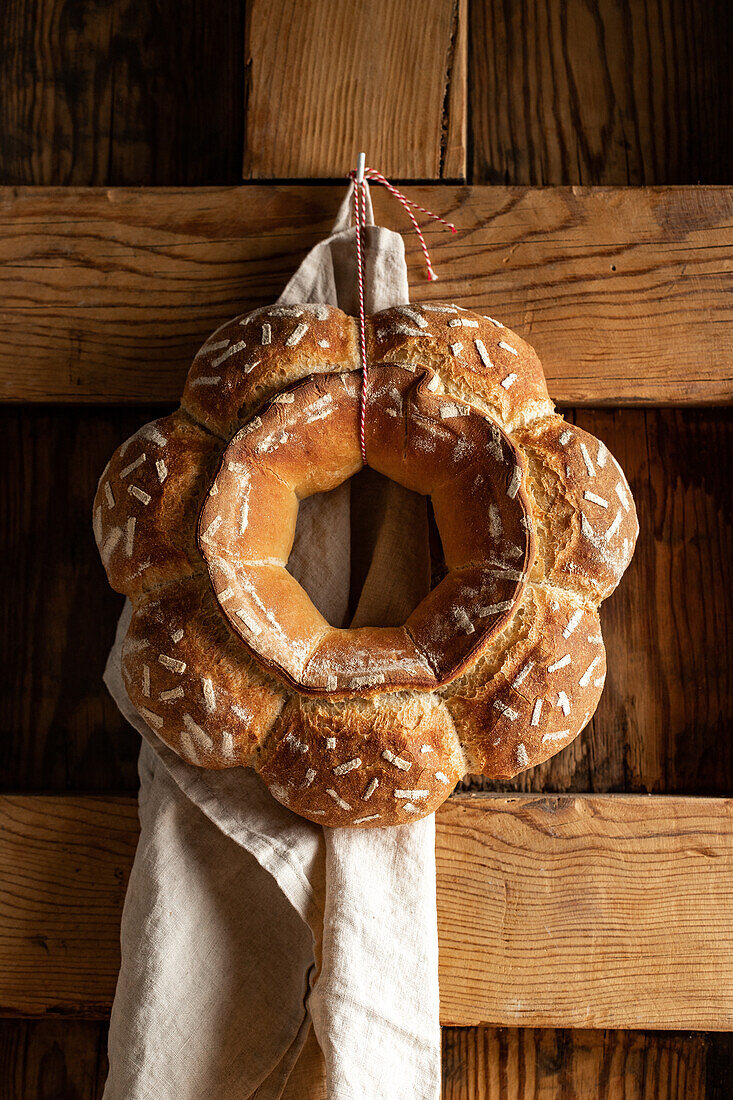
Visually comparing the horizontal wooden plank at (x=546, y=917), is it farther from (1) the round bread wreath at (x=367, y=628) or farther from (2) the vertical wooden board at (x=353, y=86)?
(2) the vertical wooden board at (x=353, y=86)

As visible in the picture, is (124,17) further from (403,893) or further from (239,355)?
(403,893)

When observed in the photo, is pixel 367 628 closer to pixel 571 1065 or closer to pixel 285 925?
pixel 285 925

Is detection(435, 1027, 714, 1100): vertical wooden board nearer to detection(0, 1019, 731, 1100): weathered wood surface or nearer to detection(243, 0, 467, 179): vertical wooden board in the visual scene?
detection(0, 1019, 731, 1100): weathered wood surface

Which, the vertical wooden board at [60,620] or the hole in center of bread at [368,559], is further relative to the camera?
the vertical wooden board at [60,620]

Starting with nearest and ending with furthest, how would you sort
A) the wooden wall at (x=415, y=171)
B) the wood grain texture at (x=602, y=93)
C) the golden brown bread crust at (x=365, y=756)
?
the golden brown bread crust at (x=365, y=756) → the wooden wall at (x=415, y=171) → the wood grain texture at (x=602, y=93)

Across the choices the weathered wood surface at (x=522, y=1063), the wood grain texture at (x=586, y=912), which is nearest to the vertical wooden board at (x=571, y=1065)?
the weathered wood surface at (x=522, y=1063)

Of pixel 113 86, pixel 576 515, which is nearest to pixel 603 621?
pixel 576 515

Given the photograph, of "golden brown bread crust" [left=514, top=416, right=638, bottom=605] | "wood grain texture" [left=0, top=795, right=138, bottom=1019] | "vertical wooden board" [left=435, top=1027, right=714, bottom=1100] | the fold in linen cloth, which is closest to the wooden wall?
"vertical wooden board" [left=435, top=1027, right=714, bottom=1100]
